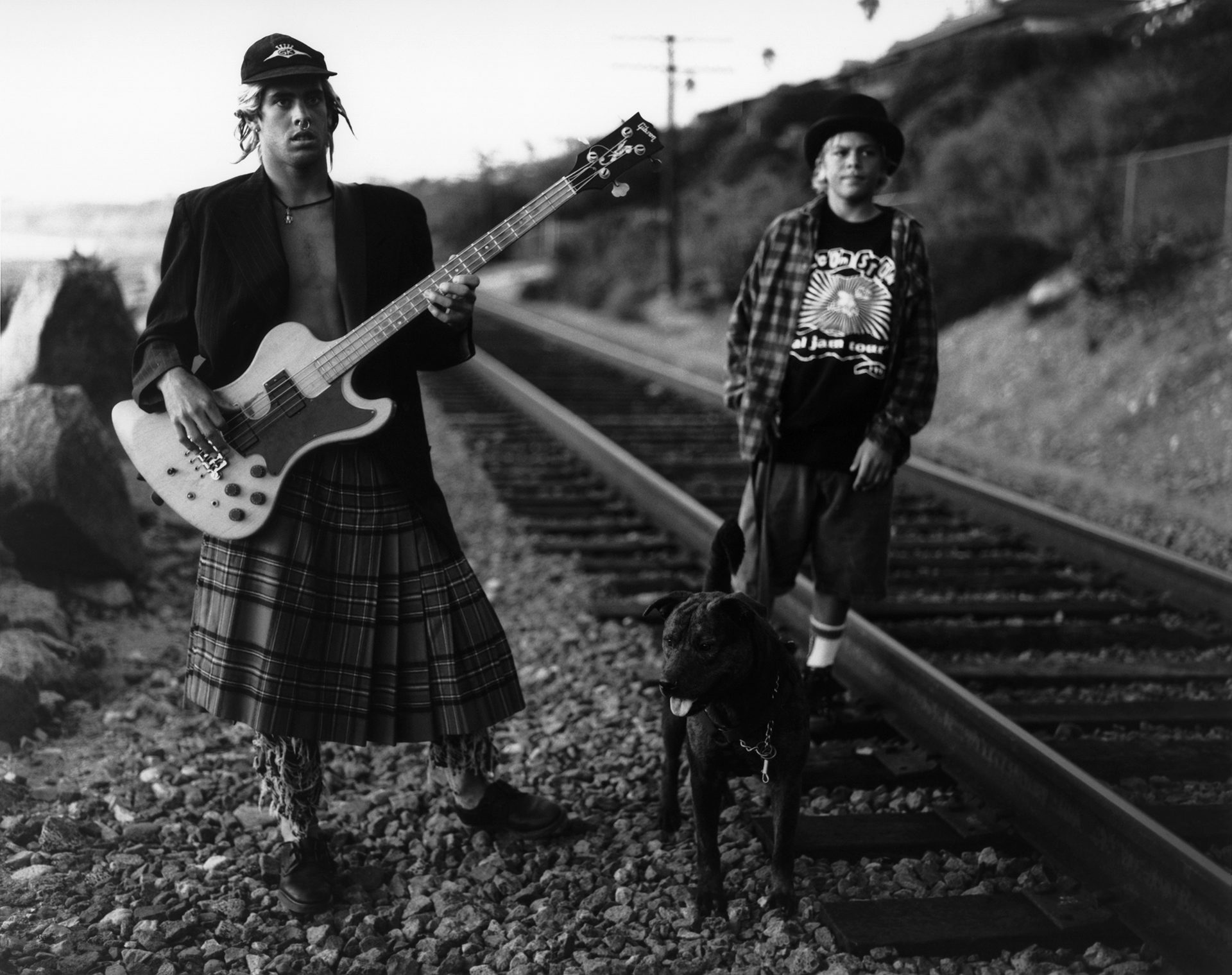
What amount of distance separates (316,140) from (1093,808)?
7.96 ft

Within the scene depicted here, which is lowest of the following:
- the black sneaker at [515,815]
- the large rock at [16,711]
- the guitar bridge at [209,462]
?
the black sneaker at [515,815]

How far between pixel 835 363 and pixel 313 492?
1.52 metres

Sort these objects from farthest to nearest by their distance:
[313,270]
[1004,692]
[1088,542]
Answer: [1088,542] → [1004,692] → [313,270]

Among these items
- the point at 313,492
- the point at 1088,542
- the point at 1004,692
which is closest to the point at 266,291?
the point at 313,492

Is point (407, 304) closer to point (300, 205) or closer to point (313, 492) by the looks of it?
point (300, 205)

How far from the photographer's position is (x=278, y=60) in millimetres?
2582

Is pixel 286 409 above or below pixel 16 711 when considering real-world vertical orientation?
above

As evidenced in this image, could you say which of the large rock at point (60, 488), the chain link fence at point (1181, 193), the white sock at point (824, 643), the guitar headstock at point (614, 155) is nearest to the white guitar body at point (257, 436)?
the guitar headstock at point (614, 155)

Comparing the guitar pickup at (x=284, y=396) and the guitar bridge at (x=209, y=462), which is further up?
the guitar pickup at (x=284, y=396)

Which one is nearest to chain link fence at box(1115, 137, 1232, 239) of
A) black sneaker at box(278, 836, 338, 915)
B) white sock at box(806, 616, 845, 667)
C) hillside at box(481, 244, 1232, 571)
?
hillside at box(481, 244, 1232, 571)

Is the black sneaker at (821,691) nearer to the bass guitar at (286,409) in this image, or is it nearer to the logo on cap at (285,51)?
the bass guitar at (286,409)

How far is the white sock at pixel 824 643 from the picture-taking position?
3748 mm

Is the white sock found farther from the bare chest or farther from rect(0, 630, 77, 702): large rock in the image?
rect(0, 630, 77, 702): large rock

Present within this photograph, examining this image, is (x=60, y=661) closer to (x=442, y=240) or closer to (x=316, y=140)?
Result: (x=316, y=140)
